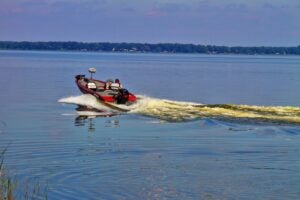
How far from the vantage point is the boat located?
121 feet

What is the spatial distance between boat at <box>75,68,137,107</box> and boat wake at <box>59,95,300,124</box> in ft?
1.24

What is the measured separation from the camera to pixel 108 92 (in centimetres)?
3841

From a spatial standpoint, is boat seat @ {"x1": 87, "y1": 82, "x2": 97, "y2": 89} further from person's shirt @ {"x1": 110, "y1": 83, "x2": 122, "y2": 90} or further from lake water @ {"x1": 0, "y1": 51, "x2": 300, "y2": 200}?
person's shirt @ {"x1": 110, "y1": 83, "x2": 122, "y2": 90}

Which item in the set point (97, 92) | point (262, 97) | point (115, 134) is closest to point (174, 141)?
point (115, 134)

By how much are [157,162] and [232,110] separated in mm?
12936

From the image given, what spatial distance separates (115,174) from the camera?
18.9 metres

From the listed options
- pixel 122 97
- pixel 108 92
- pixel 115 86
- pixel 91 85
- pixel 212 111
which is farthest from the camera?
pixel 91 85

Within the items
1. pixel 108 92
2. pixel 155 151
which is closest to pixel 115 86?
pixel 108 92

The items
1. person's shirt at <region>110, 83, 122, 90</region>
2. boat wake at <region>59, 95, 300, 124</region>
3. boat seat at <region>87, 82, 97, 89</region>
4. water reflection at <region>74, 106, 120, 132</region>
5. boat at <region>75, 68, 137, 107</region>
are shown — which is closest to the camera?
water reflection at <region>74, 106, 120, 132</region>

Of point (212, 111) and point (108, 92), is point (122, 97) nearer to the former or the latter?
point (108, 92)

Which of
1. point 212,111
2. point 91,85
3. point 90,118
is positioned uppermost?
point 91,85

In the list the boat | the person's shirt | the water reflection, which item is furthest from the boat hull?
the water reflection

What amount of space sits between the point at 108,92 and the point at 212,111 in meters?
7.28

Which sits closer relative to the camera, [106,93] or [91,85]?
[106,93]
